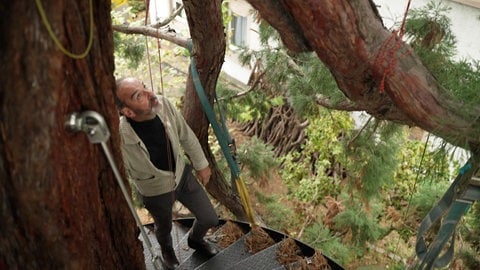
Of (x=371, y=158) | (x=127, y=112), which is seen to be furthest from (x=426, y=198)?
(x=127, y=112)

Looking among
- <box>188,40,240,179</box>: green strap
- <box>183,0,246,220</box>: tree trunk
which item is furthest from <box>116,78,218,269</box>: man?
<box>183,0,246,220</box>: tree trunk

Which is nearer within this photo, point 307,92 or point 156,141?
point 156,141

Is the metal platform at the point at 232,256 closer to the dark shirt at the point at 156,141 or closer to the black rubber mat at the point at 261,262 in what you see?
the black rubber mat at the point at 261,262

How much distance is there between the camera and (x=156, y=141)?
212 centimetres

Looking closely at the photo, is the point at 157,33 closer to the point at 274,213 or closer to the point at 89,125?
the point at 89,125

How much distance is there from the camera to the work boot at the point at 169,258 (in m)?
2.59

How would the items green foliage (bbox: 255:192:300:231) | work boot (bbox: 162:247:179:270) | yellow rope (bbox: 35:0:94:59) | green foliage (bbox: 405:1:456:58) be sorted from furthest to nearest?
green foliage (bbox: 255:192:300:231), work boot (bbox: 162:247:179:270), green foliage (bbox: 405:1:456:58), yellow rope (bbox: 35:0:94:59)

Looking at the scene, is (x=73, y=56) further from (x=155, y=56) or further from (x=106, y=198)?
(x=155, y=56)

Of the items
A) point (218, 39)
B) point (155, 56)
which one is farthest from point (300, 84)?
point (155, 56)

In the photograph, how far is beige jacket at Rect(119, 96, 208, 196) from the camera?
6.61ft

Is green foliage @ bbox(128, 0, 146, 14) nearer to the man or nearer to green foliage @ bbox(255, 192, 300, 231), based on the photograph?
green foliage @ bbox(255, 192, 300, 231)

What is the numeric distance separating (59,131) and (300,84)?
2.21m

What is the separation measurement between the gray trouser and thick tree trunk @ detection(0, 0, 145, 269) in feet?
2.76

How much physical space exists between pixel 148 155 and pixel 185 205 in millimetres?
502
